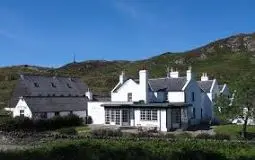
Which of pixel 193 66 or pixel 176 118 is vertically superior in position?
pixel 193 66

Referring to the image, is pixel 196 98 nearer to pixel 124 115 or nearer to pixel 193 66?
pixel 124 115

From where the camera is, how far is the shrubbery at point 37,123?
48.8 m

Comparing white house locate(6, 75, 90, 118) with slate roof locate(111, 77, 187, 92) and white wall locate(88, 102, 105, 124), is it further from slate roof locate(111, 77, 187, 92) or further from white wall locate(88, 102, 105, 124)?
slate roof locate(111, 77, 187, 92)

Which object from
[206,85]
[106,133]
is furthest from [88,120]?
[106,133]

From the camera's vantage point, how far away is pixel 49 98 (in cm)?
6066

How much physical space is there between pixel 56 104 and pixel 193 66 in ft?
334

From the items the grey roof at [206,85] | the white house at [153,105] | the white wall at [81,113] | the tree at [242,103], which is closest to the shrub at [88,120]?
the white house at [153,105]

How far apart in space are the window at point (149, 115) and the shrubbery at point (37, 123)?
9124 mm

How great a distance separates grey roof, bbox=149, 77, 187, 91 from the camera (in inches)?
2263

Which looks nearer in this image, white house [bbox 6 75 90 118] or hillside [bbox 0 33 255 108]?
white house [bbox 6 75 90 118]

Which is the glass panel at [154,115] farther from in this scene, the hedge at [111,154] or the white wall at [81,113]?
the hedge at [111,154]

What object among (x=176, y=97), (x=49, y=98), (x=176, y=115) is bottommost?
(x=176, y=115)

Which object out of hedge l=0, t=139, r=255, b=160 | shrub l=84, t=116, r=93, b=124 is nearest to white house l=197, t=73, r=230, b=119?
shrub l=84, t=116, r=93, b=124

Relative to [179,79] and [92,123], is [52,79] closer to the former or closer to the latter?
[92,123]
